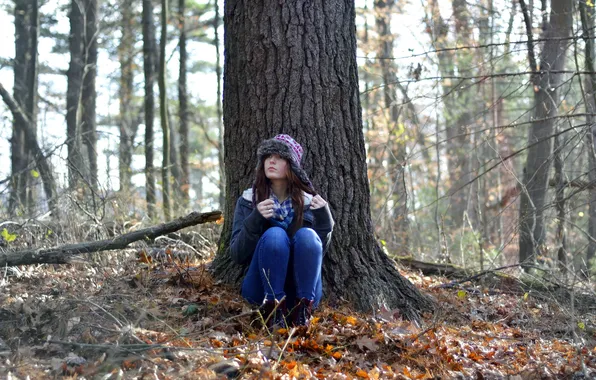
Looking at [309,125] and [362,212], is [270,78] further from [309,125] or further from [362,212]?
[362,212]

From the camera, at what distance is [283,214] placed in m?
4.54

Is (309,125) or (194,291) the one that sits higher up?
(309,125)

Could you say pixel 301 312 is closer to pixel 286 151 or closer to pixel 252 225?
pixel 252 225

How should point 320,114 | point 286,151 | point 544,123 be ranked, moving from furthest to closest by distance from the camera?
point 544,123 → point 320,114 → point 286,151

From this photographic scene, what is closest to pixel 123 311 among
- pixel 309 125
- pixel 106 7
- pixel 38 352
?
pixel 38 352

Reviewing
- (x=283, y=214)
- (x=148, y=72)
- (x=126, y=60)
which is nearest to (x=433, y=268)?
(x=283, y=214)

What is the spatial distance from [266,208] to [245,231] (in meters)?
0.23

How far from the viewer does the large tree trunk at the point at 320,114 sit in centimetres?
500

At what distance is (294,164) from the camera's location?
455 centimetres

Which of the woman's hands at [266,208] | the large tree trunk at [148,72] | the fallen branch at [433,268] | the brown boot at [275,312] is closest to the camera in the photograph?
the brown boot at [275,312]

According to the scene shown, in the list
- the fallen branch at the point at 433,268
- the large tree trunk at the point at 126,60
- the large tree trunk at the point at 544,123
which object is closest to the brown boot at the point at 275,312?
the fallen branch at the point at 433,268

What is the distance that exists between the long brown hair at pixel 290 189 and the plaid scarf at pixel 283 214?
0.10 ft

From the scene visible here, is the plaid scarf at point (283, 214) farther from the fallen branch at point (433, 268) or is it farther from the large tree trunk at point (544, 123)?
the large tree trunk at point (544, 123)

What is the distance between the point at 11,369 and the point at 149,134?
1115 centimetres
